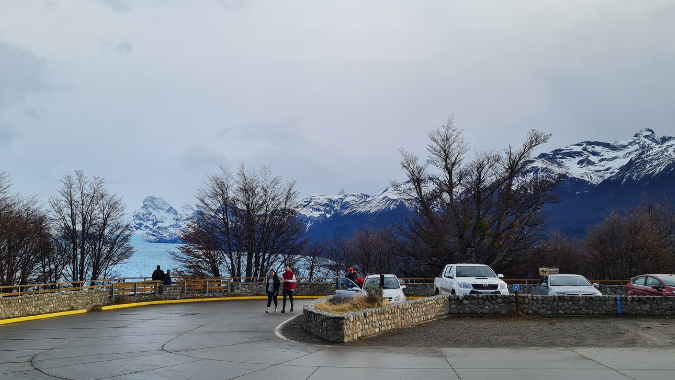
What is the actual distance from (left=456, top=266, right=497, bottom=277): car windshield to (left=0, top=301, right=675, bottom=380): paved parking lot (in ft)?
32.3

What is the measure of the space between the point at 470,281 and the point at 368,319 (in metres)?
7.55

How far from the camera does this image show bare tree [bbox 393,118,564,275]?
45.4 m

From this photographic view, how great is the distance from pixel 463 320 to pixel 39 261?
45.6 meters

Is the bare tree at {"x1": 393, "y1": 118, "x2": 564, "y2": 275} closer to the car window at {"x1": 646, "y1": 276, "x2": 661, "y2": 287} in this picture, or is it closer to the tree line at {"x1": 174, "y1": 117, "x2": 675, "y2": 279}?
the tree line at {"x1": 174, "y1": 117, "x2": 675, "y2": 279}

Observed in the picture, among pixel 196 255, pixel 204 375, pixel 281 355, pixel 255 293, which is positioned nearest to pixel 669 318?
pixel 281 355

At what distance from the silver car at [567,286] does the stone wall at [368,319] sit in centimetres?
521

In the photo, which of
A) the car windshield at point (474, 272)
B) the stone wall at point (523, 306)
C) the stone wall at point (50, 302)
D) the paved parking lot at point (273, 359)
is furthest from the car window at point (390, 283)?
the stone wall at point (50, 302)

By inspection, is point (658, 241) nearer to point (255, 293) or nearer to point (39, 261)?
point (255, 293)

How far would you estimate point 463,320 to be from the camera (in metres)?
18.7

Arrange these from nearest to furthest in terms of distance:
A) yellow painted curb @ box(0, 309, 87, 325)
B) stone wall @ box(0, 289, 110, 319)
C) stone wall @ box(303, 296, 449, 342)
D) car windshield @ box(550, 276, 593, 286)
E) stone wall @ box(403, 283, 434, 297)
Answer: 1. stone wall @ box(303, 296, 449, 342)
2. yellow painted curb @ box(0, 309, 87, 325)
3. stone wall @ box(0, 289, 110, 319)
4. car windshield @ box(550, 276, 593, 286)
5. stone wall @ box(403, 283, 434, 297)

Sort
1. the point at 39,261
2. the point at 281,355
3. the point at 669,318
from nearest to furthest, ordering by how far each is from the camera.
Result: the point at 281,355 → the point at 669,318 → the point at 39,261

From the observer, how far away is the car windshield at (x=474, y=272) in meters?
22.1

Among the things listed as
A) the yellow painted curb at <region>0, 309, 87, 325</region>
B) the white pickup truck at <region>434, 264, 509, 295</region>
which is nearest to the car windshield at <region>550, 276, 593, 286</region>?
the white pickup truck at <region>434, 264, 509, 295</region>

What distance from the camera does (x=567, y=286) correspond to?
2141 centimetres
